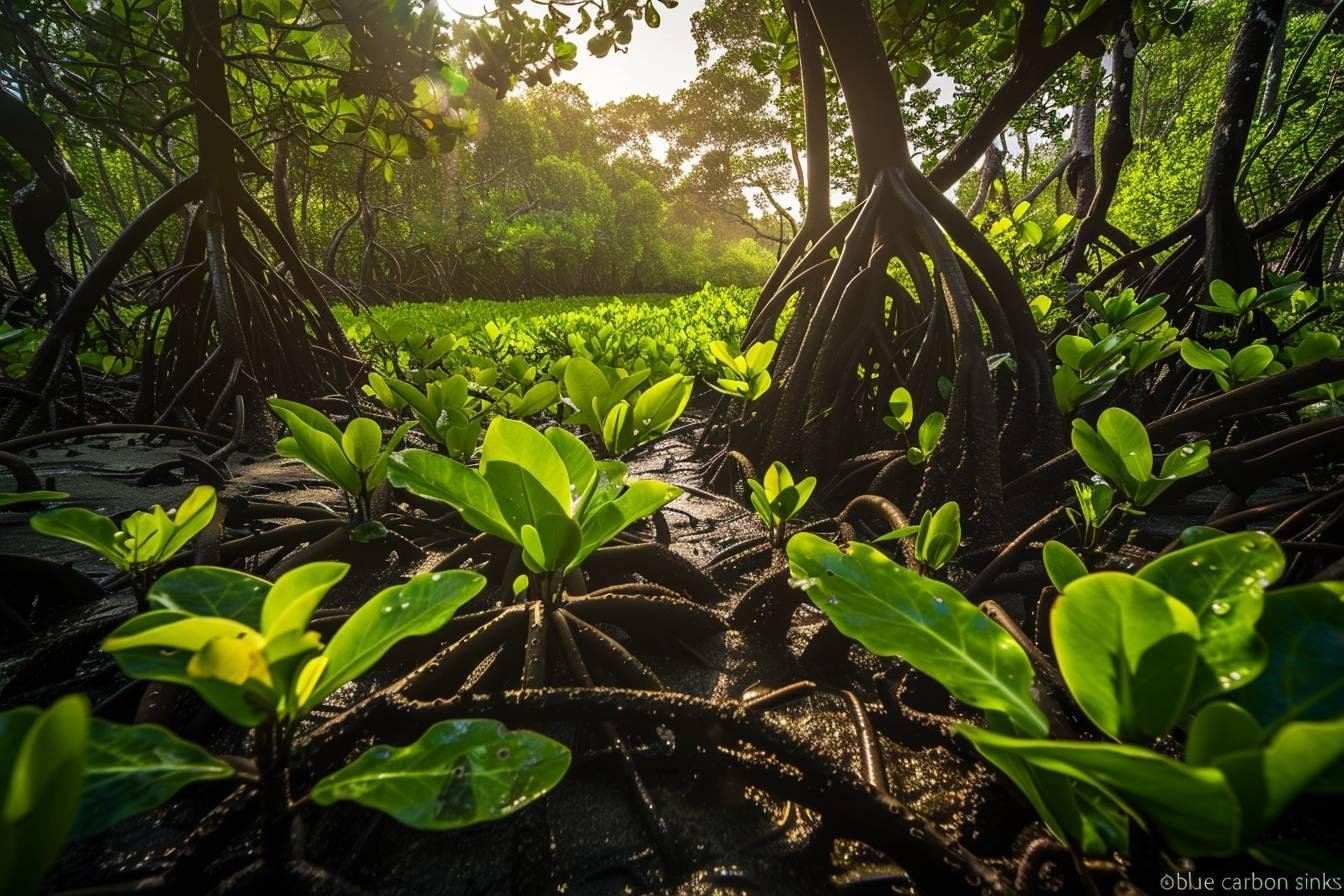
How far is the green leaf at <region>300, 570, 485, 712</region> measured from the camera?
0.45 meters

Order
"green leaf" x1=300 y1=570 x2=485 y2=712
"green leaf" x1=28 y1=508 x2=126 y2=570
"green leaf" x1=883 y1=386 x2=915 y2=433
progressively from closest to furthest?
"green leaf" x1=300 y1=570 x2=485 y2=712
"green leaf" x1=28 y1=508 x2=126 y2=570
"green leaf" x1=883 y1=386 x2=915 y2=433

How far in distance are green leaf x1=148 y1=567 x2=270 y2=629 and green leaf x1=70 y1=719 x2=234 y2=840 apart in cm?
10

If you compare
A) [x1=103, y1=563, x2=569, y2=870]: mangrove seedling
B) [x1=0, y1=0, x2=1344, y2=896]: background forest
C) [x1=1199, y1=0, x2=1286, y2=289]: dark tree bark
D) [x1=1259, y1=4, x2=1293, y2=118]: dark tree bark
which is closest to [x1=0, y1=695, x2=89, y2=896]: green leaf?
[x1=0, y1=0, x2=1344, y2=896]: background forest

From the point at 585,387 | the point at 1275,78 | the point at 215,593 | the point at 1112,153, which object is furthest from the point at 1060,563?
the point at 1275,78

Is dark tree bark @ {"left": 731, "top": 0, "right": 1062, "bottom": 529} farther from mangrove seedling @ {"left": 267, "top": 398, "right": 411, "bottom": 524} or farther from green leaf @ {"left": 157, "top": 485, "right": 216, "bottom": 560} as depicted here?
green leaf @ {"left": 157, "top": 485, "right": 216, "bottom": 560}

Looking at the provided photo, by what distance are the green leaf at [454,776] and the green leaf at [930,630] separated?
0.88 feet

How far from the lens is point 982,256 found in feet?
5.77

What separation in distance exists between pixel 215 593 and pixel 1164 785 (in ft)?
2.34

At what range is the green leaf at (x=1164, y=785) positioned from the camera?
27 cm

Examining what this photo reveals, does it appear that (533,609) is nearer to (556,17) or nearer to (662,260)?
(556,17)

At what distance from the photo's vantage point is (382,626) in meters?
0.47

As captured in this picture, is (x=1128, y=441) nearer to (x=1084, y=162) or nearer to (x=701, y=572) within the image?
(x=701, y=572)

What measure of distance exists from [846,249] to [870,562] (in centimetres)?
174

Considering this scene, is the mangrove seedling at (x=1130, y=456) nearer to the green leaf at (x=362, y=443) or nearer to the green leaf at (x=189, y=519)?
the green leaf at (x=362, y=443)
